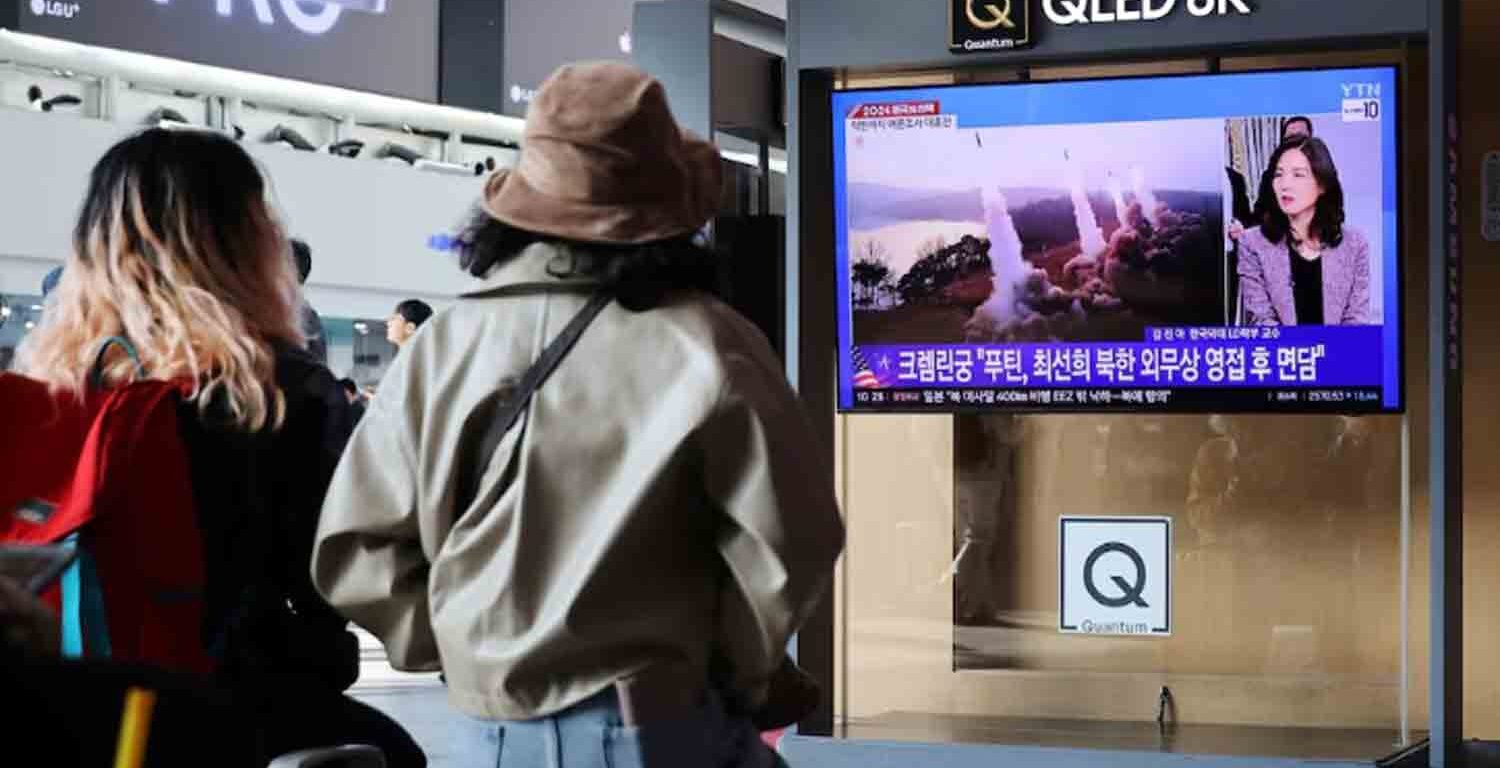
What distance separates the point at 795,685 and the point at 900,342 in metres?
2.90

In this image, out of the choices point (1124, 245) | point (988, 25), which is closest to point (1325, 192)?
point (1124, 245)

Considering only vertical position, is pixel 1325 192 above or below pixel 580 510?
above

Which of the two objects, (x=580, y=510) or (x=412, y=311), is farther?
(x=412, y=311)

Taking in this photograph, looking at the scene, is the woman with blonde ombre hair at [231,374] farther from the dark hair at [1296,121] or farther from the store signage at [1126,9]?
the dark hair at [1296,121]

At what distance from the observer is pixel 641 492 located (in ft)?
7.97

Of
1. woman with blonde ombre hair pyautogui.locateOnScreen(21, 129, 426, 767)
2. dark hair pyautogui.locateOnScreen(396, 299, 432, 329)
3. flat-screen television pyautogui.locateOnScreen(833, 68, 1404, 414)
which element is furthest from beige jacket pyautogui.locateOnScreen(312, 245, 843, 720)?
dark hair pyautogui.locateOnScreen(396, 299, 432, 329)

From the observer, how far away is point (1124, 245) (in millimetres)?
5355

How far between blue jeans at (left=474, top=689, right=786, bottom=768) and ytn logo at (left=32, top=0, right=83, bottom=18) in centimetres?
647

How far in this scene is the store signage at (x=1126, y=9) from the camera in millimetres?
5211

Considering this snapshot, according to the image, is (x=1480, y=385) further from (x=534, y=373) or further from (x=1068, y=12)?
(x=534, y=373)

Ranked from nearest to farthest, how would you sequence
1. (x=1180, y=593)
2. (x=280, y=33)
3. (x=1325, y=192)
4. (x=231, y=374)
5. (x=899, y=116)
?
(x=231, y=374) → (x=1325, y=192) → (x=899, y=116) → (x=1180, y=593) → (x=280, y=33)

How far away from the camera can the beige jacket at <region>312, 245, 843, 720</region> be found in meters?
2.42

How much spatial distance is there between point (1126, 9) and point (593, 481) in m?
3.11

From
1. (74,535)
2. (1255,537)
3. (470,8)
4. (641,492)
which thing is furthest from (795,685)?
(470,8)
